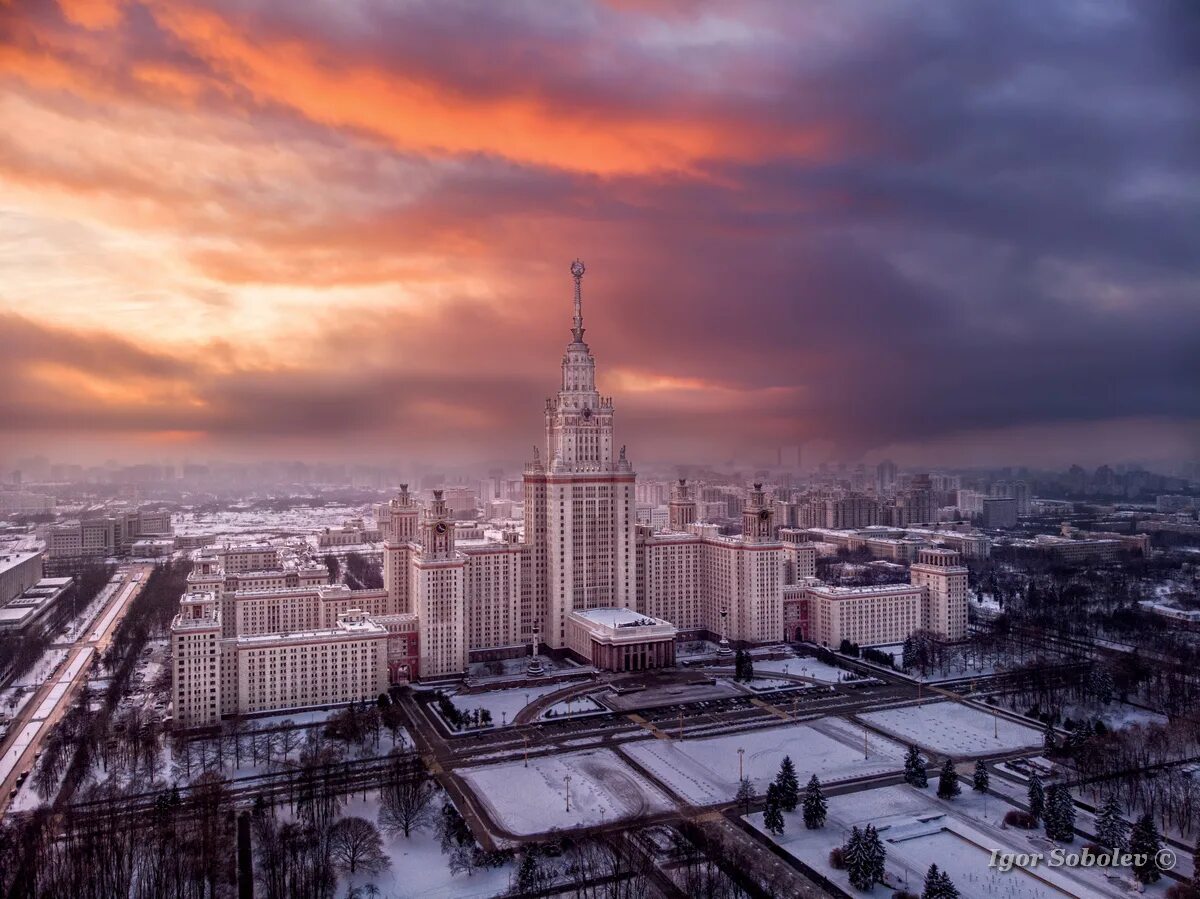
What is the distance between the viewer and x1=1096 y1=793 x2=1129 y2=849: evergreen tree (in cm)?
2336

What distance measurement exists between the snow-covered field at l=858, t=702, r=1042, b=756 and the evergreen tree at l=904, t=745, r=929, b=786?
3.64m

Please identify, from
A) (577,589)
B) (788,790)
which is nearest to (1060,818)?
(788,790)

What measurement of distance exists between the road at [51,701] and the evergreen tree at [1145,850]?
3260 cm

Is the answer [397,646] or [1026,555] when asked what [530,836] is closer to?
[397,646]

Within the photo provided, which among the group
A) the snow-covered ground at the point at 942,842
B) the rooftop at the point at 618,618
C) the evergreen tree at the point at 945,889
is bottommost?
the snow-covered ground at the point at 942,842

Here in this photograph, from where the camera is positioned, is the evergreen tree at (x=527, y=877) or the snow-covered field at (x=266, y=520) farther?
the snow-covered field at (x=266, y=520)

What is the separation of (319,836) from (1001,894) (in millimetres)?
18030

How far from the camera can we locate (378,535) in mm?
97250

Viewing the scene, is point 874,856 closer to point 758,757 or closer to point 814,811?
point 814,811

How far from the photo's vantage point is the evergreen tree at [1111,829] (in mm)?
23359

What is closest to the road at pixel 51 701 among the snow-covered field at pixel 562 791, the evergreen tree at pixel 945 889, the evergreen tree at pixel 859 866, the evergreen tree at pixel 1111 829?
the snow-covered field at pixel 562 791

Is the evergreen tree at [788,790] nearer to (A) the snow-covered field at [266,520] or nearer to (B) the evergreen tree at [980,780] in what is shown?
(B) the evergreen tree at [980,780]

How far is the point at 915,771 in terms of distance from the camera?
28891 mm

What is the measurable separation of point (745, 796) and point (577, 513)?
2341cm
